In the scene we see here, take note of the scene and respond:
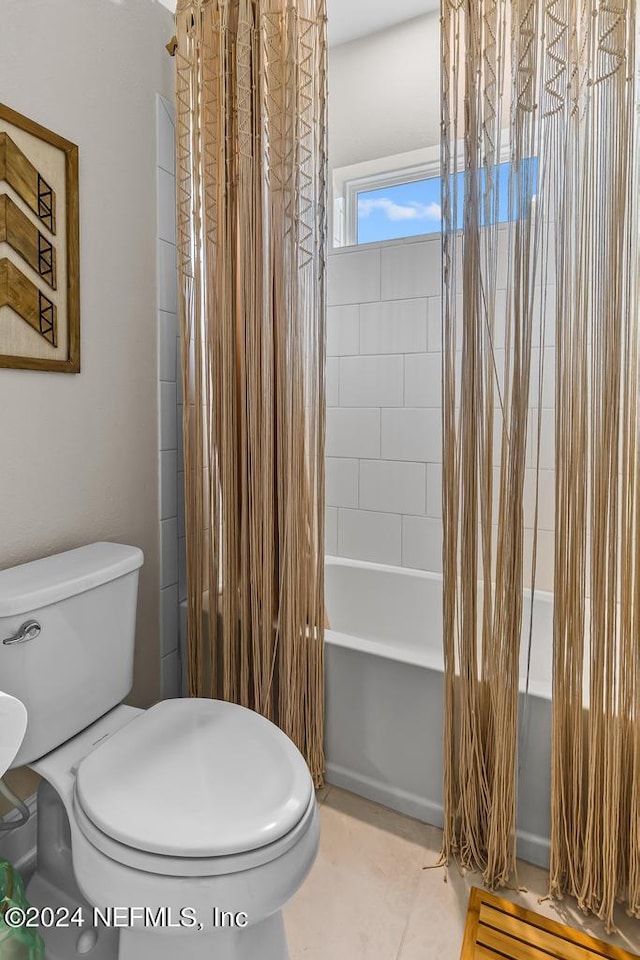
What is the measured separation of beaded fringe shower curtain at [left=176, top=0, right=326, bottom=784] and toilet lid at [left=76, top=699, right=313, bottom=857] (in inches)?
15.7

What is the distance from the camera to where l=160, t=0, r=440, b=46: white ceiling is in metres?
2.00

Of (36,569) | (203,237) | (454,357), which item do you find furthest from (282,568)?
(203,237)

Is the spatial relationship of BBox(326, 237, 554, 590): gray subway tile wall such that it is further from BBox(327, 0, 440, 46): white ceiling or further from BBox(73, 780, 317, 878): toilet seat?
BBox(73, 780, 317, 878): toilet seat

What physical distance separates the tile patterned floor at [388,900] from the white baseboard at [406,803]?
24 millimetres

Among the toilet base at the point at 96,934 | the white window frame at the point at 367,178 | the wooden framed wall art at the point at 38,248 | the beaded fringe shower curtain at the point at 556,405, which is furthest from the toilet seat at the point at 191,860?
the white window frame at the point at 367,178

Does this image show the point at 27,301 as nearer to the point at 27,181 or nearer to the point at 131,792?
the point at 27,181

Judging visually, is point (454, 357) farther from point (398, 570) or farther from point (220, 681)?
point (220, 681)

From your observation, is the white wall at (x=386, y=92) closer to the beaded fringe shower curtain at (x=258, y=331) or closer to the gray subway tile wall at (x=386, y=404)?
the gray subway tile wall at (x=386, y=404)

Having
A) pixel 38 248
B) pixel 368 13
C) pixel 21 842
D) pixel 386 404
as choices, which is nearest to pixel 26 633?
pixel 21 842

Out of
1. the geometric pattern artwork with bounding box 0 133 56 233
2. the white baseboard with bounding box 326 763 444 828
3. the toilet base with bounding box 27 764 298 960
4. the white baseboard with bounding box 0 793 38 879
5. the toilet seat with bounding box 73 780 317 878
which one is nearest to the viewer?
the toilet seat with bounding box 73 780 317 878

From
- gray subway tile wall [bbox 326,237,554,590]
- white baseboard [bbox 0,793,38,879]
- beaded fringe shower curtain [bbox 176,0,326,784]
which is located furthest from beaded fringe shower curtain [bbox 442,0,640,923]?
white baseboard [bbox 0,793,38,879]

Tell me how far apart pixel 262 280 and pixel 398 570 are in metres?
1.23

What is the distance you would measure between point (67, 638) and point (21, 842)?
0.63m

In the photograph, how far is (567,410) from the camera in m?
1.22
